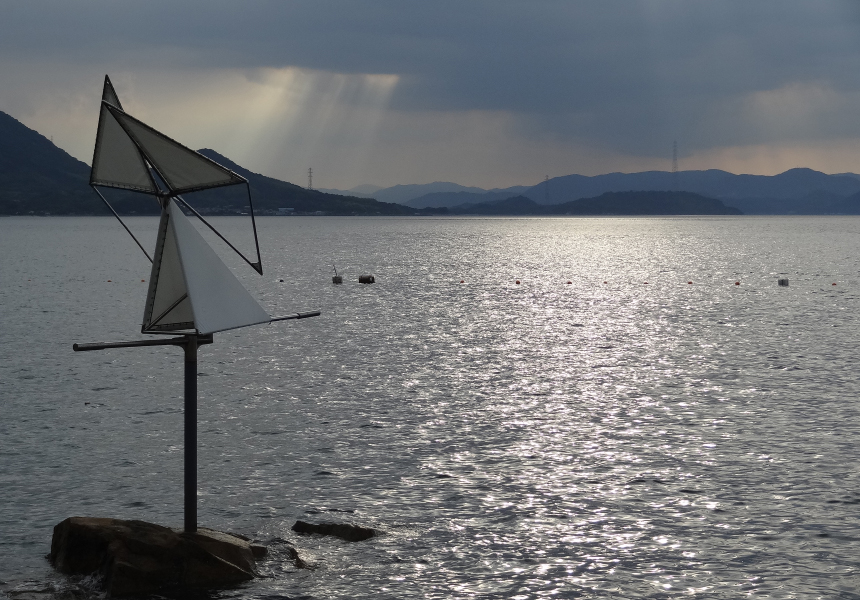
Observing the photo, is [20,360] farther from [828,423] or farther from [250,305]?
[828,423]

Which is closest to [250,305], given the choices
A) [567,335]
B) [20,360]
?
[20,360]

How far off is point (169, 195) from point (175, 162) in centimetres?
57

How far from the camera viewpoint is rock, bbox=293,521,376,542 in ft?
57.0

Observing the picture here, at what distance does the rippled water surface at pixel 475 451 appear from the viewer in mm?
16078

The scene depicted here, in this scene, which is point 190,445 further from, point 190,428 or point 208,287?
point 208,287

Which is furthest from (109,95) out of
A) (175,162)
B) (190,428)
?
(190,428)

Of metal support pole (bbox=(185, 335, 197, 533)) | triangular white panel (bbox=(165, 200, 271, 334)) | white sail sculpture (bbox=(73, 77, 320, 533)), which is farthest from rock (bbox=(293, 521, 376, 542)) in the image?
triangular white panel (bbox=(165, 200, 271, 334))

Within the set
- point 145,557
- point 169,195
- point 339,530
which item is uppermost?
point 169,195

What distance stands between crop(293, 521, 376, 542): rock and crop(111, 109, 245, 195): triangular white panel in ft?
22.1

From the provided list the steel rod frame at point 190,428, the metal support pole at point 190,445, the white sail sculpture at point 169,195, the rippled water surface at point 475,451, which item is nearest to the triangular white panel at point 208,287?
the white sail sculpture at point 169,195

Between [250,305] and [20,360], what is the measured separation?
1050 inches

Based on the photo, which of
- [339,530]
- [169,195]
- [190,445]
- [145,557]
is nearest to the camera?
[145,557]

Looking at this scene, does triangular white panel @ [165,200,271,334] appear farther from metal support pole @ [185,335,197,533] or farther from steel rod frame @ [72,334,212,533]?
metal support pole @ [185,335,197,533]

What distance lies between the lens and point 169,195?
50.8ft
